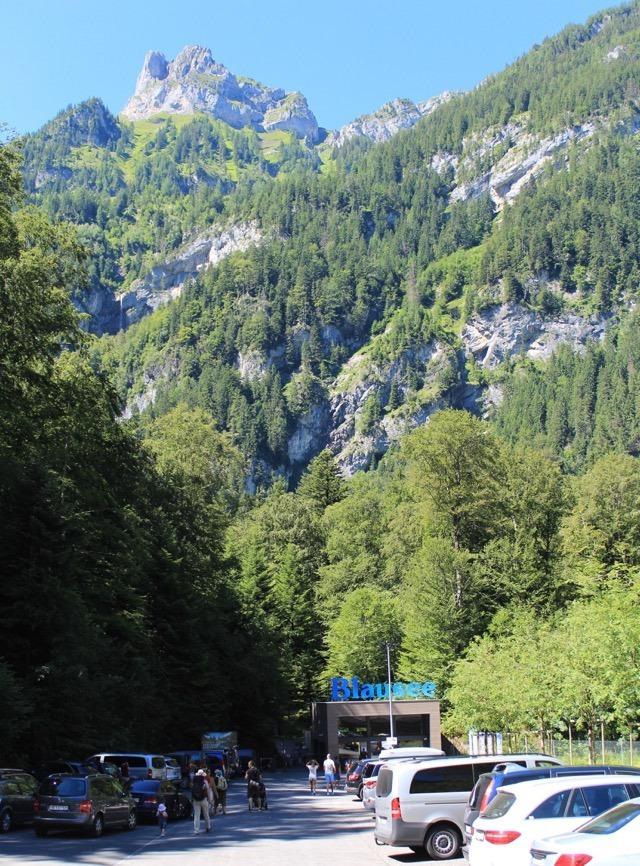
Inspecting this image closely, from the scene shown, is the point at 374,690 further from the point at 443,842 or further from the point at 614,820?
the point at 614,820

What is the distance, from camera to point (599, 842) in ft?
32.1

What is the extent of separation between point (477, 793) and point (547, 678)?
23.3m

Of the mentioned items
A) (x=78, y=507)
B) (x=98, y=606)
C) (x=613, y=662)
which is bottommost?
(x=613, y=662)

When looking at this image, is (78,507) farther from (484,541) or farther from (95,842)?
(484,541)

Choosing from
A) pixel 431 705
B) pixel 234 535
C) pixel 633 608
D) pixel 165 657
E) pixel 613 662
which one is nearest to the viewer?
pixel 613 662

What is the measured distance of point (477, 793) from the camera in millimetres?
17453

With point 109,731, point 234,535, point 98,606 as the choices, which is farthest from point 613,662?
point 234,535

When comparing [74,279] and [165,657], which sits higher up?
Result: [74,279]

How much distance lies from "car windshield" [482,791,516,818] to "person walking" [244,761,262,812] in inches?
719

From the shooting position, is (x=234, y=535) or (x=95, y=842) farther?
(x=234, y=535)

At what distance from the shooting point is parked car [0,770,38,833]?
23188 millimetres

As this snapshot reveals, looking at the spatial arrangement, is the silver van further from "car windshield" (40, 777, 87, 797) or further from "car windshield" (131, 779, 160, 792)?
"car windshield" (131, 779, 160, 792)

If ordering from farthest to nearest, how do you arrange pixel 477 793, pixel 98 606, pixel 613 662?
pixel 98 606 → pixel 613 662 → pixel 477 793

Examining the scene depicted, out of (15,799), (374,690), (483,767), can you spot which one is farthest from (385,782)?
(374,690)
